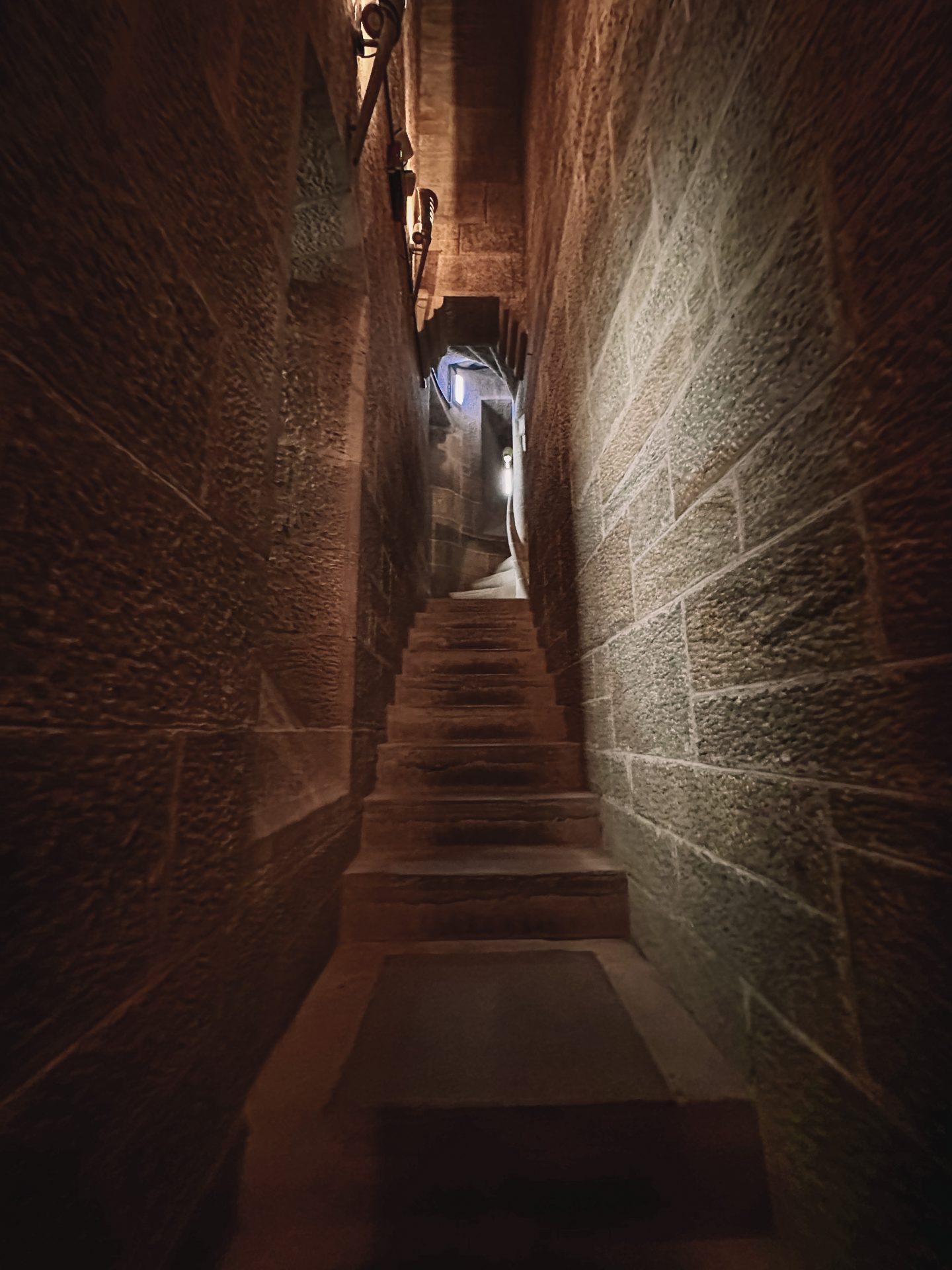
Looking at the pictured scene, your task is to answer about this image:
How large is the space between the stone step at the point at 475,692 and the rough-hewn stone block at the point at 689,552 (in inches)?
56.3

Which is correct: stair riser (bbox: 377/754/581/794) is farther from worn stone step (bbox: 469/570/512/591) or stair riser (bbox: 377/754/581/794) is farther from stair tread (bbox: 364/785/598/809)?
worn stone step (bbox: 469/570/512/591)

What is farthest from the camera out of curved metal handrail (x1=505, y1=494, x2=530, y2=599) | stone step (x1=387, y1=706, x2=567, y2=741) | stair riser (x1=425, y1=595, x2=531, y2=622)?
curved metal handrail (x1=505, y1=494, x2=530, y2=599)

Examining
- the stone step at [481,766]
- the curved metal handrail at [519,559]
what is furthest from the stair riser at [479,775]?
the curved metal handrail at [519,559]

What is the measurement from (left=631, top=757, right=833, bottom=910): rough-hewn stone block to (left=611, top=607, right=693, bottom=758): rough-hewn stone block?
0.10m

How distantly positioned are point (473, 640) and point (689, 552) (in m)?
2.37

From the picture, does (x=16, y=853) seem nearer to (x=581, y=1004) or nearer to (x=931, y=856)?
(x=931, y=856)

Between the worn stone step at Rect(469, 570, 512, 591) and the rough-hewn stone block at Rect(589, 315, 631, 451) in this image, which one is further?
the worn stone step at Rect(469, 570, 512, 591)

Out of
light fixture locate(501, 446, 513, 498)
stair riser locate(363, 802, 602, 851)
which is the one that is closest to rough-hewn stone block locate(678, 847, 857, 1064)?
stair riser locate(363, 802, 602, 851)

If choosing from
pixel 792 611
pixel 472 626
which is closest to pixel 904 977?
pixel 792 611

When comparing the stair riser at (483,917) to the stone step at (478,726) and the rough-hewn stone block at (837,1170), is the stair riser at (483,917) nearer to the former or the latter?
the rough-hewn stone block at (837,1170)

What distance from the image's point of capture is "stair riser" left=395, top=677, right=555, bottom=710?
9.51 feet

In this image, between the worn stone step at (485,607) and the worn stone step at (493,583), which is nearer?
the worn stone step at (485,607)

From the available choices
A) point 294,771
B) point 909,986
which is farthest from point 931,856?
point 294,771

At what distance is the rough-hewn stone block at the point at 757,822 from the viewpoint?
0.81 m
